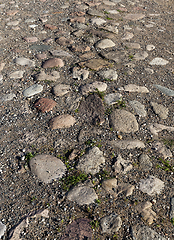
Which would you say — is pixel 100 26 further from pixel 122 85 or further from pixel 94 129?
pixel 94 129

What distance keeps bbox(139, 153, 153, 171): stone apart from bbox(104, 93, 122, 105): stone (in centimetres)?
91

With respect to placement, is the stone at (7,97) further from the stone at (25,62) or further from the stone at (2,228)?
the stone at (2,228)

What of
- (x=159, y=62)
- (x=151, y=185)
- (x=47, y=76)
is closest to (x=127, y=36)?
(x=159, y=62)

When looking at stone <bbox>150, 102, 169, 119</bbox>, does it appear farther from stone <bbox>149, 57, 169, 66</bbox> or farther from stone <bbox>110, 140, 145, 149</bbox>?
stone <bbox>149, 57, 169, 66</bbox>

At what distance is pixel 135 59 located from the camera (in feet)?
13.8

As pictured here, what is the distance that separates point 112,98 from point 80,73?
0.73m

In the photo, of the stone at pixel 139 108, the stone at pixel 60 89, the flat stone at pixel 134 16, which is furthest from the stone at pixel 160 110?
the flat stone at pixel 134 16

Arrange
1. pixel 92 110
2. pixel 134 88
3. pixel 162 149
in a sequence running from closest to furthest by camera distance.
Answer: pixel 162 149 → pixel 92 110 → pixel 134 88

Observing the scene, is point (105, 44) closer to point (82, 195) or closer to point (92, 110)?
point (92, 110)

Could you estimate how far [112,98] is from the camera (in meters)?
3.33

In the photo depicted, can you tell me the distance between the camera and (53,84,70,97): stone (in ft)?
11.1

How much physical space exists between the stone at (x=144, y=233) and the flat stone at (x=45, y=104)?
5.72ft

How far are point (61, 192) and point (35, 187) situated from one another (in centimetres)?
25

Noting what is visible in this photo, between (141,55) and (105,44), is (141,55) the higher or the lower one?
the lower one
